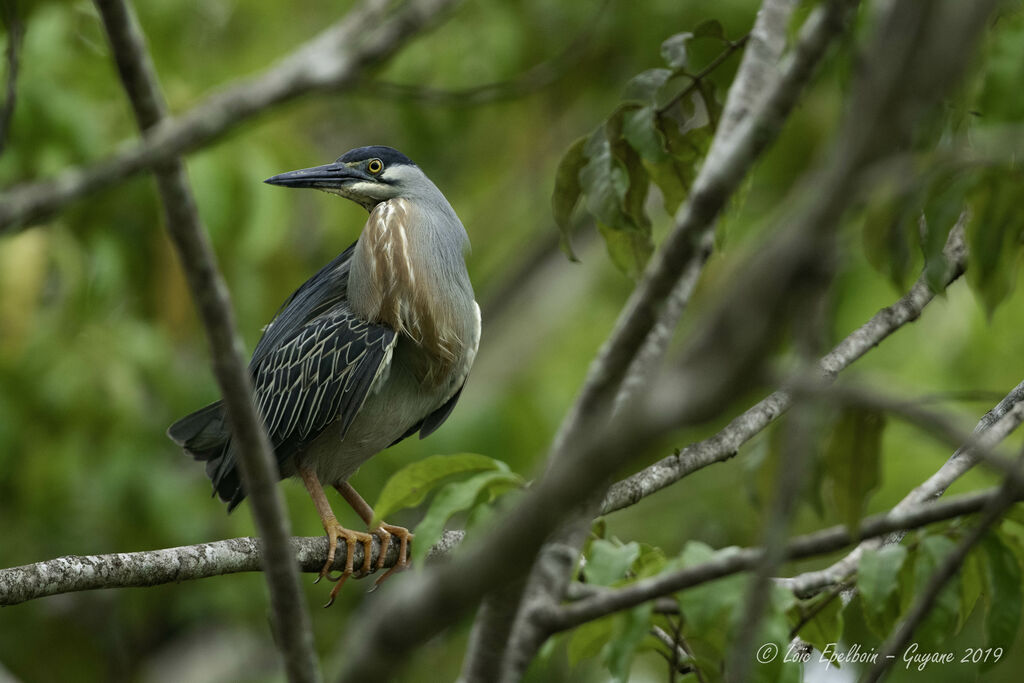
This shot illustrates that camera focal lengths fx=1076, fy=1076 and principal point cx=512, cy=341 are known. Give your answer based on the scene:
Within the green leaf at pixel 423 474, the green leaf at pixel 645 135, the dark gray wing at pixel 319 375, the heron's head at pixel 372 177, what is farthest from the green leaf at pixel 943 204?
the heron's head at pixel 372 177

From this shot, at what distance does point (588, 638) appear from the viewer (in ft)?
6.15

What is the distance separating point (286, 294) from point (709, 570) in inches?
209

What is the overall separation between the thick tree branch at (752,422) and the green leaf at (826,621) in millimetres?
426

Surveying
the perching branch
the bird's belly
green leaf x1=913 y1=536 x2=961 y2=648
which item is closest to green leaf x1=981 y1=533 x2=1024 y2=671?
green leaf x1=913 y1=536 x2=961 y2=648

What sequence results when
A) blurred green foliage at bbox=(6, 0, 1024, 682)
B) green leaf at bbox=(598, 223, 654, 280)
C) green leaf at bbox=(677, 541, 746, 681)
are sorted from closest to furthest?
green leaf at bbox=(677, 541, 746, 681) < green leaf at bbox=(598, 223, 654, 280) < blurred green foliage at bbox=(6, 0, 1024, 682)

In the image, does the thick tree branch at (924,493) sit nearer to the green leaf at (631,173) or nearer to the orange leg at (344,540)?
the green leaf at (631,173)

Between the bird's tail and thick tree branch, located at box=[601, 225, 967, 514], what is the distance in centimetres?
156

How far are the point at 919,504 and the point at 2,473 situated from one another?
453 cm

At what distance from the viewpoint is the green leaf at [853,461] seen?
1472 millimetres

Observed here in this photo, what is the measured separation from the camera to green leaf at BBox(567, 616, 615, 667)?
1.86 meters

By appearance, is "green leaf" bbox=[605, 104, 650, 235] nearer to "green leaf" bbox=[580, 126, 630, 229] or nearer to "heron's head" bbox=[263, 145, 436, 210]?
"green leaf" bbox=[580, 126, 630, 229]

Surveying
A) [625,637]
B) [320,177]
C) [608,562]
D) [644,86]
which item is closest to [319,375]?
[320,177]

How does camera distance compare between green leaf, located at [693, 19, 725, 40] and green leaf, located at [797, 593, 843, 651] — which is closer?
green leaf, located at [797, 593, 843, 651]

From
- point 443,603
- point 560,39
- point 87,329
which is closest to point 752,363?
point 443,603
